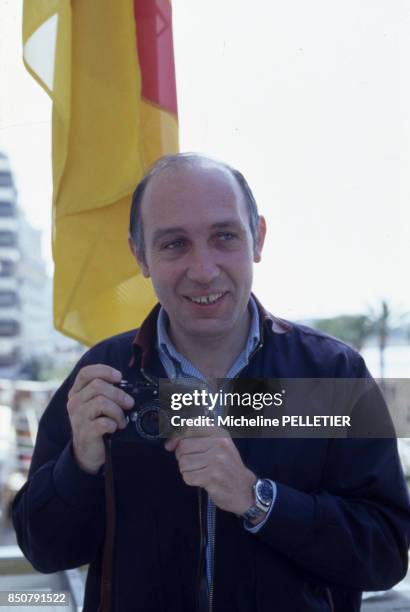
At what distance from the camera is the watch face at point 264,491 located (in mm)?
1065

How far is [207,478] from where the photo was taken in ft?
3.46

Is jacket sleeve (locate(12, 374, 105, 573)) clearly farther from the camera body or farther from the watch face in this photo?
the watch face

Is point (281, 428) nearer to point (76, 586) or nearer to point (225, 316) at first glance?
point (225, 316)

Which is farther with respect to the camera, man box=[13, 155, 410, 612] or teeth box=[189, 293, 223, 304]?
teeth box=[189, 293, 223, 304]

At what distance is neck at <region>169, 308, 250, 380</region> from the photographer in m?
1.30

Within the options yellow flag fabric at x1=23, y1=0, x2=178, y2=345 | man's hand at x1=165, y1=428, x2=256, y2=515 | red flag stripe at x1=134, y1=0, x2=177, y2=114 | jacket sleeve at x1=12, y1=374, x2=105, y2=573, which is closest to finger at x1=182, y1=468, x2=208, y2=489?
man's hand at x1=165, y1=428, x2=256, y2=515

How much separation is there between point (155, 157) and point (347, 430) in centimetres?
101

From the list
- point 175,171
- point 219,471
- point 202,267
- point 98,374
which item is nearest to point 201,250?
point 202,267

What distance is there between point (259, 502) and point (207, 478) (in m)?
0.10

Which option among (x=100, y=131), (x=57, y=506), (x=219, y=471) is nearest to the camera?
(x=219, y=471)

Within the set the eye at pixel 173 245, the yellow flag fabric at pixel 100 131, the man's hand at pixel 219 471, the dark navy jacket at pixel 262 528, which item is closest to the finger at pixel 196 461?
the man's hand at pixel 219 471

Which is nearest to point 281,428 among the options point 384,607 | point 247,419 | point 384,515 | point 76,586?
point 247,419

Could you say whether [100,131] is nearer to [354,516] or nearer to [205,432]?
[205,432]

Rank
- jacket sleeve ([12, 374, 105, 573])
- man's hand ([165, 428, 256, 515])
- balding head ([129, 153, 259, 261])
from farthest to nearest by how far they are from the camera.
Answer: balding head ([129, 153, 259, 261]), jacket sleeve ([12, 374, 105, 573]), man's hand ([165, 428, 256, 515])
